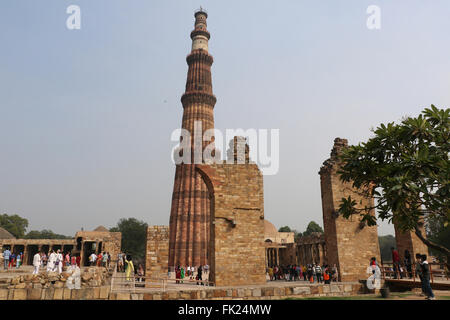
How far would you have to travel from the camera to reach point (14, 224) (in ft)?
176

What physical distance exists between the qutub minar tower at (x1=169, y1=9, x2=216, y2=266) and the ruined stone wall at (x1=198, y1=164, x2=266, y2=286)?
57.4 ft

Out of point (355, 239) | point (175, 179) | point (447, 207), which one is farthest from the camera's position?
point (175, 179)

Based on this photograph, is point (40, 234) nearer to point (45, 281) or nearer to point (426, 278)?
point (45, 281)

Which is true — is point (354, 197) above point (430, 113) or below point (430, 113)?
below

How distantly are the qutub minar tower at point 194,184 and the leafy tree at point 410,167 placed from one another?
21819 mm

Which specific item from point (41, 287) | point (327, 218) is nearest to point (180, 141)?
point (327, 218)

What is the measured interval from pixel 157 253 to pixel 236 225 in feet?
9.93

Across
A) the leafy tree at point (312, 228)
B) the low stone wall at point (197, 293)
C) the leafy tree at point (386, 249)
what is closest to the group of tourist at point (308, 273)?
the low stone wall at point (197, 293)

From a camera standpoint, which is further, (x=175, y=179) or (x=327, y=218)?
(x=175, y=179)
